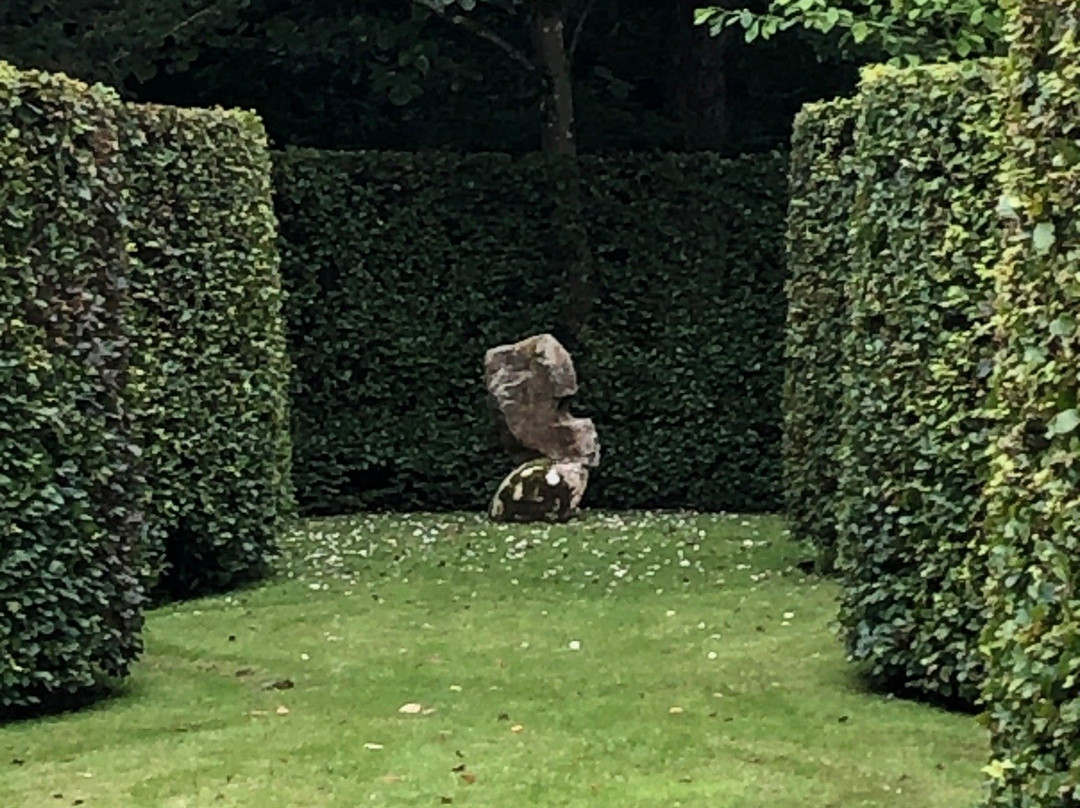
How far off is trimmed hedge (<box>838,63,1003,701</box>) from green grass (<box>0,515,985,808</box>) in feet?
1.07

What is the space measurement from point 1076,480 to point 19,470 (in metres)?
4.11

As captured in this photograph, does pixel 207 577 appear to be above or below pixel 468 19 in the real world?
below

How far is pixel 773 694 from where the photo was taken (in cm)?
655

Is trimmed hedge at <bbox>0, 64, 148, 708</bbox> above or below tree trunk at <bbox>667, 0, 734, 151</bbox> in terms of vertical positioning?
below

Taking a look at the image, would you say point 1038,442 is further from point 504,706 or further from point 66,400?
point 66,400

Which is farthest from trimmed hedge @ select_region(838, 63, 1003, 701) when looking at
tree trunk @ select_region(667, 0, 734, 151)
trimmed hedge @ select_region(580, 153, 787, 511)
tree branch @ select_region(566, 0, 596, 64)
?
tree trunk @ select_region(667, 0, 734, 151)

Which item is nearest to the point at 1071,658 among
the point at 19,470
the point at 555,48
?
the point at 19,470

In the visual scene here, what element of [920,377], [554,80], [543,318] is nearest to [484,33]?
[554,80]

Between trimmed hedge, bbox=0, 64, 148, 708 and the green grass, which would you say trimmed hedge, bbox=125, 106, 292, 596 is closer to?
the green grass

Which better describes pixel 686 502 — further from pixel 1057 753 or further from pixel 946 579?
pixel 1057 753

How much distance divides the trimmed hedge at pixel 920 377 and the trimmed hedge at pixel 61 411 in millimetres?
2967

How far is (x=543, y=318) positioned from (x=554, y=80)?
2.23 meters

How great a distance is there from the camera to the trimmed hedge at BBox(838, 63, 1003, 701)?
5.84 meters

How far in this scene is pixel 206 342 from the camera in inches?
363
